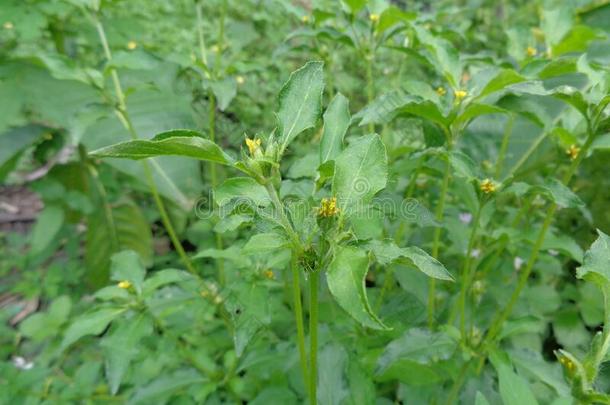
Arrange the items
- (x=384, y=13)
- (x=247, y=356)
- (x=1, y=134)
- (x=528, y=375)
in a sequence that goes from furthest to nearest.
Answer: (x=1, y=134), (x=528, y=375), (x=247, y=356), (x=384, y=13)

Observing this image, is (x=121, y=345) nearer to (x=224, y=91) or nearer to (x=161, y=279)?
(x=161, y=279)

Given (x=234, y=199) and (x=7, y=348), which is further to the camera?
(x=7, y=348)

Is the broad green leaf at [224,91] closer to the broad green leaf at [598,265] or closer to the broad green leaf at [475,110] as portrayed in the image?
the broad green leaf at [475,110]

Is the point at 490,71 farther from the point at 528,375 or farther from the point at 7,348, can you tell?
the point at 7,348

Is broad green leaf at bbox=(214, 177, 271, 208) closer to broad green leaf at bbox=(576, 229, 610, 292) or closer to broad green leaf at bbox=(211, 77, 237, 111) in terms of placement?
broad green leaf at bbox=(576, 229, 610, 292)

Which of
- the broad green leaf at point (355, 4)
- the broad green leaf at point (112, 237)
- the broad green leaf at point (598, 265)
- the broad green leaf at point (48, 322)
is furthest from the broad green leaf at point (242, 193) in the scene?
the broad green leaf at point (112, 237)

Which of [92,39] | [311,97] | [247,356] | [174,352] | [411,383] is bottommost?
[174,352]

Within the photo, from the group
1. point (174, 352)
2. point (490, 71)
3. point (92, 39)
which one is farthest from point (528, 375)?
point (92, 39)
